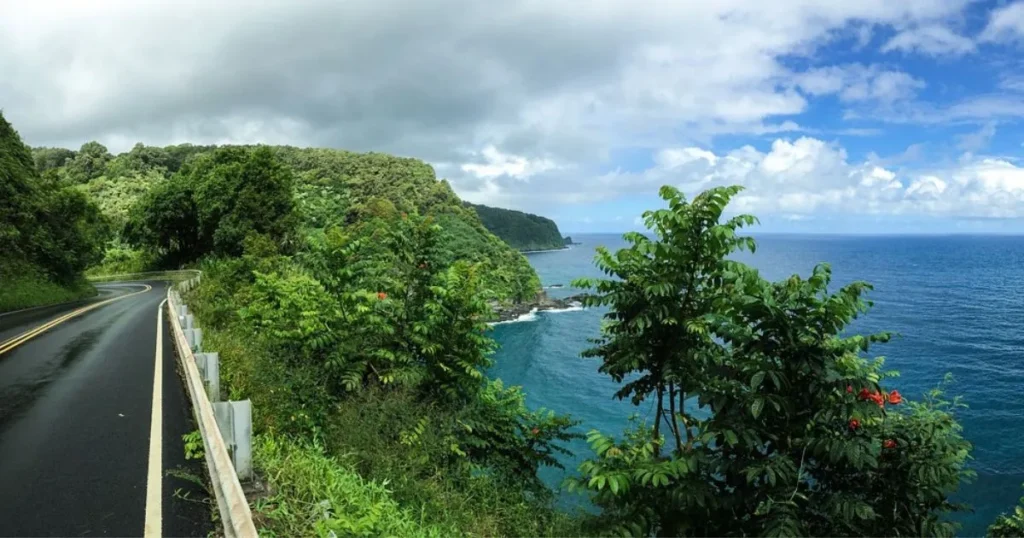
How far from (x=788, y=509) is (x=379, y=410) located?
6364mm

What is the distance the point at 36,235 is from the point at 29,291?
3237 mm

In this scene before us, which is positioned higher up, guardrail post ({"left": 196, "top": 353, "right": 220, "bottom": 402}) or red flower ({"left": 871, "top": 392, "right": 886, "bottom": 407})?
red flower ({"left": 871, "top": 392, "right": 886, "bottom": 407})

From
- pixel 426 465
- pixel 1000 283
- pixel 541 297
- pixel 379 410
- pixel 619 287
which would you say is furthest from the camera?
pixel 1000 283

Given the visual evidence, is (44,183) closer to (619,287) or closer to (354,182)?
(619,287)

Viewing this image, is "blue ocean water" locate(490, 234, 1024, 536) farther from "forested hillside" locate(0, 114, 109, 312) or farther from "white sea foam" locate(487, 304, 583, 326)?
"forested hillside" locate(0, 114, 109, 312)

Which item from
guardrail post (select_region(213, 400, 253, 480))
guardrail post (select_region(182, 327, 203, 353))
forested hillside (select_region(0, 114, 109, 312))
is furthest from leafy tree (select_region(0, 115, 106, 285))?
guardrail post (select_region(213, 400, 253, 480))

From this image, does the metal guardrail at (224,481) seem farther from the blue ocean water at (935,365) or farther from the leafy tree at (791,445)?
the blue ocean water at (935,365)

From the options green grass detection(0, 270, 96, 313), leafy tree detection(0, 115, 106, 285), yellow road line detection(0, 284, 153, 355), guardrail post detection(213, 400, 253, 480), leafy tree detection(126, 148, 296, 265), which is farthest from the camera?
leafy tree detection(126, 148, 296, 265)

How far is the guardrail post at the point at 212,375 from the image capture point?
7.96 metres

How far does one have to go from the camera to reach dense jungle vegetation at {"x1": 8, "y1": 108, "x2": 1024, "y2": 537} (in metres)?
5.33

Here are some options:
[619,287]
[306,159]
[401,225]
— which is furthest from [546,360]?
[306,159]

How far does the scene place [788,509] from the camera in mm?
5070

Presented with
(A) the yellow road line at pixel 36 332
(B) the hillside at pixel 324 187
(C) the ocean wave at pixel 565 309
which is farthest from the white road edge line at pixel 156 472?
(C) the ocean wave at pixel 565 309

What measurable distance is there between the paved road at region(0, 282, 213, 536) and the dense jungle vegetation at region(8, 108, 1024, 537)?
3.01 feet
